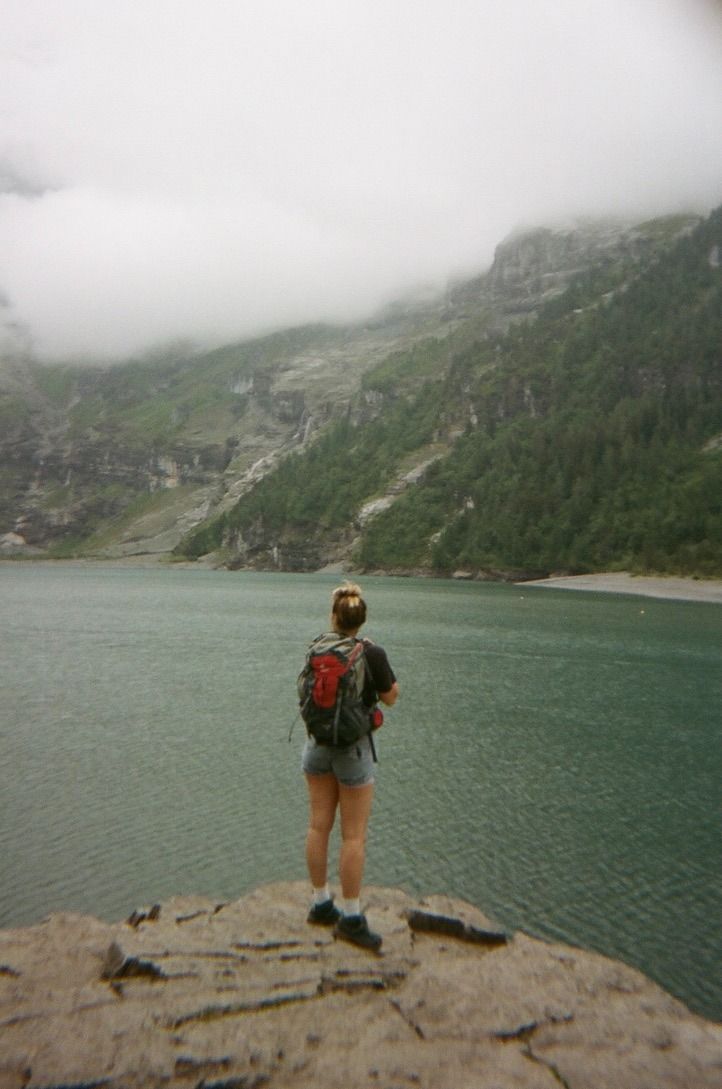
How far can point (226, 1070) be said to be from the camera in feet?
19.4

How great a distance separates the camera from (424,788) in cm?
2183

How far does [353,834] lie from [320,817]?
0.47m

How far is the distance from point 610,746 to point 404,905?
1866 centimetres

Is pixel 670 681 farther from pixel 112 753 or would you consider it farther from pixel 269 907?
pixel 269 907

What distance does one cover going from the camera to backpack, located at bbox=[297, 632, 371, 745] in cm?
846

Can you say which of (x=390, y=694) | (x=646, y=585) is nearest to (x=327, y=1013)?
(x=390, y=694)

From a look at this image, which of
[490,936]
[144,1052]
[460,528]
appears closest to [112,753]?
[490,936]

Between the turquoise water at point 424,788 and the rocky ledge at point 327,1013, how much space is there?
176 inches

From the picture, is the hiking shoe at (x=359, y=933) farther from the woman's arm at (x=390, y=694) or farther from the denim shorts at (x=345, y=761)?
the woman's arm at (x=390, y=694)

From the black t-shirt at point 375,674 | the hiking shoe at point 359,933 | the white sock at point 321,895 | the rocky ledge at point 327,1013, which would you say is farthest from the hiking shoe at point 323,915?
the black t-shirt at point 375,674

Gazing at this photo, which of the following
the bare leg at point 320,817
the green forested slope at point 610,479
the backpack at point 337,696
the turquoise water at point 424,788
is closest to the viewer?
the backpack at point 337,696

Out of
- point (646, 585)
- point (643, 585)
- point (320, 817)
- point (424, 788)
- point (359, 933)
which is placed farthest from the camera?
point (643, 585)

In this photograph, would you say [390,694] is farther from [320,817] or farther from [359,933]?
Result: [359,933]

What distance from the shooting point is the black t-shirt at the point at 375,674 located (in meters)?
8.66
